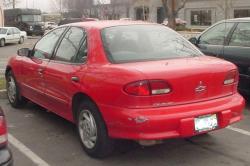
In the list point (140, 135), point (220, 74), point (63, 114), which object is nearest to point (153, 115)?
point (140, 135)

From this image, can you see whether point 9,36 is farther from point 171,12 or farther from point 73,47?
point 73,47

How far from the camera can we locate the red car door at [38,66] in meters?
6.44

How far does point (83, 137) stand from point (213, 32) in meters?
4.11

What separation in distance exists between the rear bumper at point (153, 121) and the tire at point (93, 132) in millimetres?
155

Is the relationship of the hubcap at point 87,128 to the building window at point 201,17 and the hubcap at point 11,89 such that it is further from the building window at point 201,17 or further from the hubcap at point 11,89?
the building window at point 201,17

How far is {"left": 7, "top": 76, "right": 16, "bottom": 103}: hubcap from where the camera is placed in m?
7.78

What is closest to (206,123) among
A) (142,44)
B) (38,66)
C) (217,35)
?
(142,44)

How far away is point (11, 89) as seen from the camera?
7.91 metres

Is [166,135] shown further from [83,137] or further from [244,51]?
[244,51]

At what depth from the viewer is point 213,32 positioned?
8555mm

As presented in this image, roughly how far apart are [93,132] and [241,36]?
150 inches

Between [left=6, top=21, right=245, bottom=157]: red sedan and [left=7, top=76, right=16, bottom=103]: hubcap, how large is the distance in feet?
5.23

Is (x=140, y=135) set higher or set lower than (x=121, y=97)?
lower

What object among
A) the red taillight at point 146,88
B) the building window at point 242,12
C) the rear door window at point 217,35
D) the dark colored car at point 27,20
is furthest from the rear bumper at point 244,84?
the building window at point 242,12
